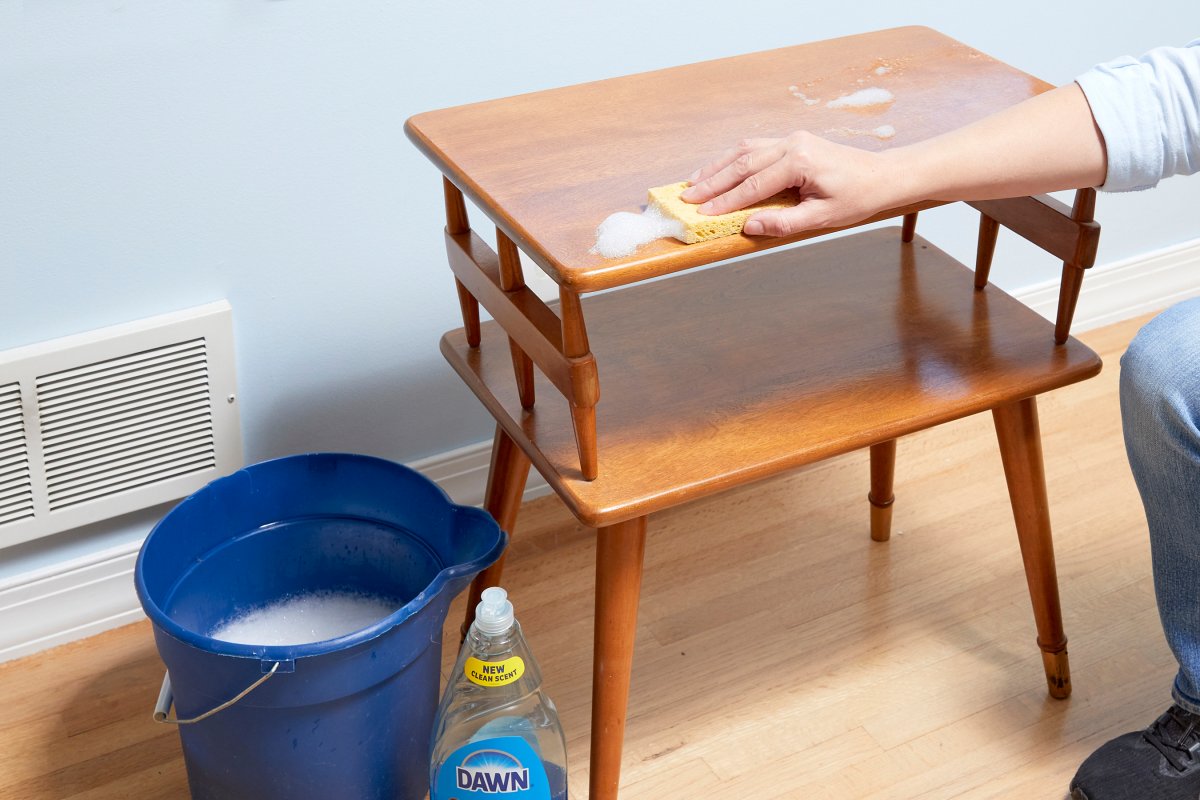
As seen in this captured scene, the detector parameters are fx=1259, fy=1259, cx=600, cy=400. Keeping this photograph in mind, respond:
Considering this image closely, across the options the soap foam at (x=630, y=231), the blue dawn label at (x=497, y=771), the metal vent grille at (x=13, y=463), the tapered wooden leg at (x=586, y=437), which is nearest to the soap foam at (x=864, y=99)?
the soap foam at (x=630, y=231)

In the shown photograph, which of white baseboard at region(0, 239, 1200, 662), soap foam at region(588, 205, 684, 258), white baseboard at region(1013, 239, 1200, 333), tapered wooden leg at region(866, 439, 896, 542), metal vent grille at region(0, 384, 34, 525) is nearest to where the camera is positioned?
soap foam at region(588, 205, 684, 258)

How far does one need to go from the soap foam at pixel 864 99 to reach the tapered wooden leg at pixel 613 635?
1.34 ft

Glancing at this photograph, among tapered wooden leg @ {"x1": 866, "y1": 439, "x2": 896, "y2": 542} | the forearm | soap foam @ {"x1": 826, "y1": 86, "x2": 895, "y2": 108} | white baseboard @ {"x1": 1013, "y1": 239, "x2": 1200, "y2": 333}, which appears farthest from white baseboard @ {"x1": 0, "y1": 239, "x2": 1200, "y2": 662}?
the forearm

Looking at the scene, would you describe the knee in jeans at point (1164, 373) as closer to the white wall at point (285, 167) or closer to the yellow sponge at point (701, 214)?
the yellow sponge at point (701, 214)

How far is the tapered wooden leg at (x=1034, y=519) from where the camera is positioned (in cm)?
117

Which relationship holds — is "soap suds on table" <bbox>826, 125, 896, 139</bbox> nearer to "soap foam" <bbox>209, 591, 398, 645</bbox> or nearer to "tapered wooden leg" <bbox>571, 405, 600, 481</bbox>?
"tapered wooden leg" <bbox>571, 405, 600, 481</bbox>

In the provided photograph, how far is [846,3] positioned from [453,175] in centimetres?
72

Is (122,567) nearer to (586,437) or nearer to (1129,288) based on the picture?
(586,437)

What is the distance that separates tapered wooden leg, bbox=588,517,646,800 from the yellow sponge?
239 mm

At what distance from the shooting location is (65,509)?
1293 mm

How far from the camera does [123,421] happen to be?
4.20 ft

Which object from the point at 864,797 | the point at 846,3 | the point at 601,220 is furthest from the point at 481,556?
the point at 846,3

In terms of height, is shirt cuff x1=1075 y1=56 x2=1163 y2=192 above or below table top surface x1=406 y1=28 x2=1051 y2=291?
above

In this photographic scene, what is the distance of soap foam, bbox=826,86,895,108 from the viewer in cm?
110
